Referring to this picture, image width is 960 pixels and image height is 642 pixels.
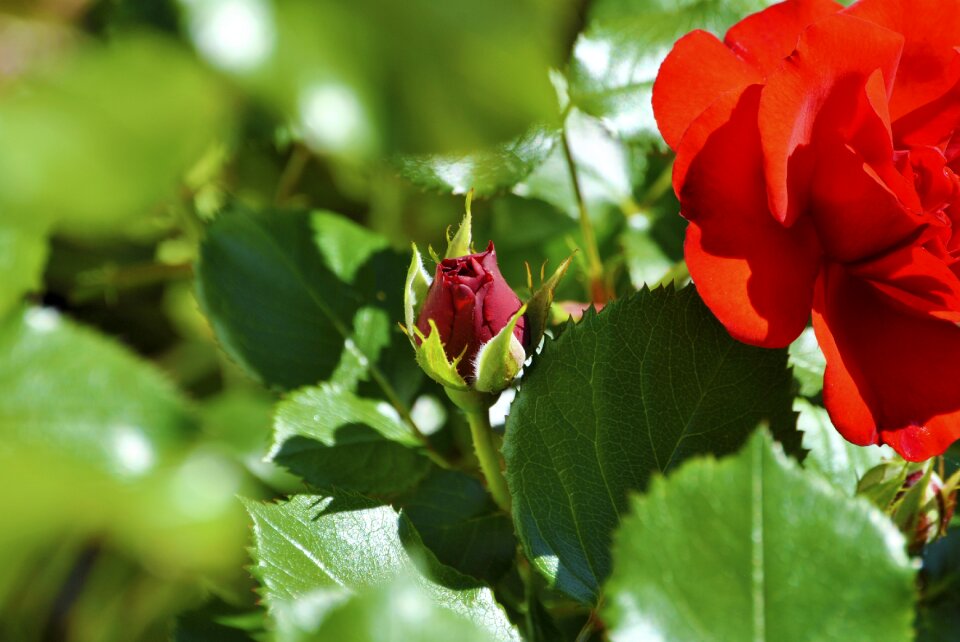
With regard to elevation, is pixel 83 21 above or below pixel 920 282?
above

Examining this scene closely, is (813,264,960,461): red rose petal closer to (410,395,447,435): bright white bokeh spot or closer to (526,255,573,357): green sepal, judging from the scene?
(526,255,573,357): green sepal

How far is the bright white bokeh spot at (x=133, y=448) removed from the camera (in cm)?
52

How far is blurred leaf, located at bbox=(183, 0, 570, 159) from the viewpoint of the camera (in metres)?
0.19

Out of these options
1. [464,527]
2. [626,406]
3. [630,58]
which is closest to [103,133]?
[626,406]

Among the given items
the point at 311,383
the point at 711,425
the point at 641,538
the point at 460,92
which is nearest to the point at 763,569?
the point at 641,538

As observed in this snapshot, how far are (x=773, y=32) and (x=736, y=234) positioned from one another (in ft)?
0.44

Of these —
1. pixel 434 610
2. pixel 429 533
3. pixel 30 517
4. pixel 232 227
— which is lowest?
pixel 429 533

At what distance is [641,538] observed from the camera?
40cm

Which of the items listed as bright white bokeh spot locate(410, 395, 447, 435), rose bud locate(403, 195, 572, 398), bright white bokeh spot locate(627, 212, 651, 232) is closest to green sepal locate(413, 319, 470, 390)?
rose bud locate(403, 195, 572, 398)

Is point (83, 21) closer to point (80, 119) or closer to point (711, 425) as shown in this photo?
point (80, 119)

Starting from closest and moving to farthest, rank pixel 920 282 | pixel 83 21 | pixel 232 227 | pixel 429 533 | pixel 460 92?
pixel 460 92
pixel 83 21
pixel 920 282
pixel 429 533
pixel 232 227

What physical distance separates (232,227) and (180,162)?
0.59 m

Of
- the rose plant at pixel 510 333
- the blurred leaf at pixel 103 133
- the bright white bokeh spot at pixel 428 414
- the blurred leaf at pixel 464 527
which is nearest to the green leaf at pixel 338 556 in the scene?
the rose plant at pixel 510 333

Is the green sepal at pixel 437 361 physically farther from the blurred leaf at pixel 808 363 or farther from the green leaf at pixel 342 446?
the blurred leaf at pixel 808 363
